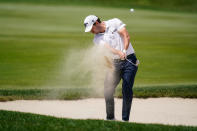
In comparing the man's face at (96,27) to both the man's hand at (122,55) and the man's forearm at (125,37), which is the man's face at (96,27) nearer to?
the man's forearm at (125,37)

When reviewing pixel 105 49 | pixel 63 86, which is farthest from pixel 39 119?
pixel 63 86

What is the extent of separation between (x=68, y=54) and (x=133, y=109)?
15.7ft

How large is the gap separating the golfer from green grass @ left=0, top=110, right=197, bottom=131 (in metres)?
0.51

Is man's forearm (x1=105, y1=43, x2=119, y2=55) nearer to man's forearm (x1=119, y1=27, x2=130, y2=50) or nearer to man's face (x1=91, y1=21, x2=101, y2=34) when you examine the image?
man's forearm (x1=119, y1=27, x2=130, y2=50)

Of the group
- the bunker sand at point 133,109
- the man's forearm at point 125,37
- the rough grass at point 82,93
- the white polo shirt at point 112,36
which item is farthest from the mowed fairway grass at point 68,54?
the man's forearm at point 125,37

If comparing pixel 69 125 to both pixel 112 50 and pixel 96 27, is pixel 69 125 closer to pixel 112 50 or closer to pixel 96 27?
pixel 112 50

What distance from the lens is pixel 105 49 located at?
686 centimetres

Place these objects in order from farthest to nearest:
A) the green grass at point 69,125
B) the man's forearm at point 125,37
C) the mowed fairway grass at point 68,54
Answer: the mowed fairway grass at point 68,54, the man's forearm at point 125,37, the green grass at point 69,125

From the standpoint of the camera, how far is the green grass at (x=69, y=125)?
21.7 ft

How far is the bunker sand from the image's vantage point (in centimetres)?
778

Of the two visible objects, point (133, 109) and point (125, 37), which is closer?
point (125, 37)

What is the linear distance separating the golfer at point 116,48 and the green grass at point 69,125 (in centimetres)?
51

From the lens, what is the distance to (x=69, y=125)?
677 centimetres

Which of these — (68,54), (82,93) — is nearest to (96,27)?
(82,93)
